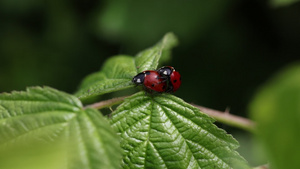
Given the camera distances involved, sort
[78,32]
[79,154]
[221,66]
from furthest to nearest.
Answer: [78,32], [221,66], [79,154]

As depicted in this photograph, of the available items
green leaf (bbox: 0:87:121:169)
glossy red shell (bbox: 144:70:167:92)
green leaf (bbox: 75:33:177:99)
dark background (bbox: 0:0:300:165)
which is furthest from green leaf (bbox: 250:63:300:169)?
dark background (bbox: 0:0:300:165)

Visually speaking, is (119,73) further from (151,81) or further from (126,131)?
(126,131)

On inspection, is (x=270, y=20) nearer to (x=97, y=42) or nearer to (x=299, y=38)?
(x=299, y=38)

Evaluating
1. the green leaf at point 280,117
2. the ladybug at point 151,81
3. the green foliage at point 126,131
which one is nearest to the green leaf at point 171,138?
the green foliage at point 126,131

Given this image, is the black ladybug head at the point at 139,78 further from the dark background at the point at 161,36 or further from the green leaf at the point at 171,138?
the dark background at the point at 161,36

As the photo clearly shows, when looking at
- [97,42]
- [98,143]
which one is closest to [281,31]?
[97,42]

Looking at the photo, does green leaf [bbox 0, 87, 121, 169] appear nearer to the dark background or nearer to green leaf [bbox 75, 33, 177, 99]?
green leaf [bbox 75, 33, 177, 99]
